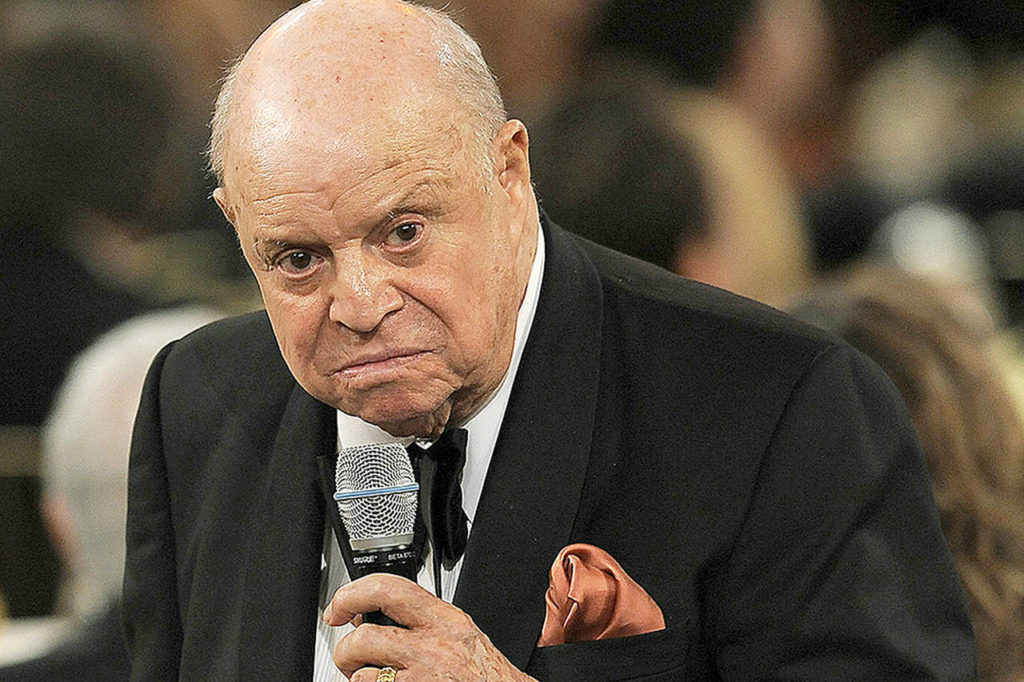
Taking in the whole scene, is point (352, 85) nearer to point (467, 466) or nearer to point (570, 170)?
point (467, 466)

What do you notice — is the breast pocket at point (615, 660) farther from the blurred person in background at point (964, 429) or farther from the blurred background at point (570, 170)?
the blurred background at point (570, 170)

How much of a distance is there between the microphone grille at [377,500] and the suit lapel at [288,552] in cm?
27

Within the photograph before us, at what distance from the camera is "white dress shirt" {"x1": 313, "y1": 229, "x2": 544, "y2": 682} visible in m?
1.77

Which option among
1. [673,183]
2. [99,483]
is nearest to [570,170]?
[673,183]

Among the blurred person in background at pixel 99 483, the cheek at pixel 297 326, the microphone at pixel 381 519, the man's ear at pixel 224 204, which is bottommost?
the blurred person in background at pixel 99 483

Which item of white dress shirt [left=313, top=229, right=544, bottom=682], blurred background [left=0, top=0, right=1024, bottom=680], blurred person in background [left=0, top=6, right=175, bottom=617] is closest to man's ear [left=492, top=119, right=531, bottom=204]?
white dress shirt [left=313, top=229, right=544, bottom=682]

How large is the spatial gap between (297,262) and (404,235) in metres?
0.13

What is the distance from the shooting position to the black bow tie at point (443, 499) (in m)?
1.72

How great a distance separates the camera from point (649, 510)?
1700mm

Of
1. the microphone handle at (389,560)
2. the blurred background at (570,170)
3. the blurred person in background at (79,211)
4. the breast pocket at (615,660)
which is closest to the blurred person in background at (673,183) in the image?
the blurred background at (570,170)

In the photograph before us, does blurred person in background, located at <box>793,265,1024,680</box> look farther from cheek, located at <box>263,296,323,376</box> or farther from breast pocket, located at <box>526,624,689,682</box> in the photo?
cheek, located at <box>263,296,323,376</box>

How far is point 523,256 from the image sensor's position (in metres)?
1.79

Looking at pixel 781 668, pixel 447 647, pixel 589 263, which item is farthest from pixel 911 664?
pixel 589 263

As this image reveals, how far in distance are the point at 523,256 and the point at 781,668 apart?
564mm
